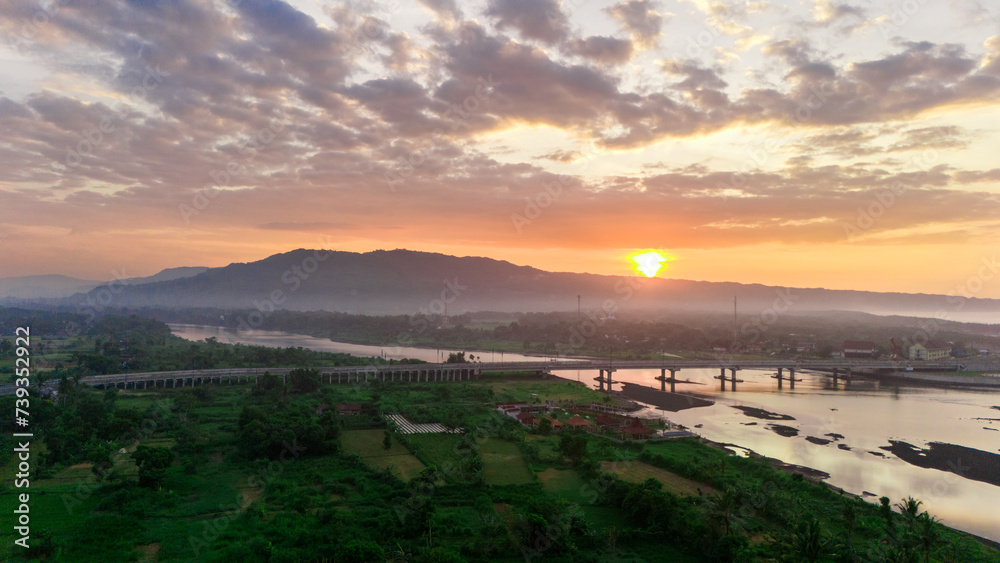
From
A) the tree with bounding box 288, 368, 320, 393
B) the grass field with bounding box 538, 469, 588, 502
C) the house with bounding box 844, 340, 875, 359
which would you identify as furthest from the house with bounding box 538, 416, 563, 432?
the house with bounding box 844, 340, 875, 359

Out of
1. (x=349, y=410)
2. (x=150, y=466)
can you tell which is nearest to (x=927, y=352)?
(x=349, y=410)

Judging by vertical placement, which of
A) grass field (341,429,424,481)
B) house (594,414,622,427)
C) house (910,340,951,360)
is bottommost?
grass field (341,429,424,481)

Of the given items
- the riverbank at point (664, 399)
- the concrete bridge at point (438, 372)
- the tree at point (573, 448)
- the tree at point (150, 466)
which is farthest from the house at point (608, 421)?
the tree at point (150, 466)

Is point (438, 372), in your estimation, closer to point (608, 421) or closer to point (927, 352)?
point (608, 421)

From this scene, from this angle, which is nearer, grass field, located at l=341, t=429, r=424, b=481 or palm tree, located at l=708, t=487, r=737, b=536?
palm tree, located at l=708, t=487, r=737, b=536

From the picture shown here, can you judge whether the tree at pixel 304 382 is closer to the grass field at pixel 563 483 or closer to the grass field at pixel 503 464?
the grass field at pixel 503 464

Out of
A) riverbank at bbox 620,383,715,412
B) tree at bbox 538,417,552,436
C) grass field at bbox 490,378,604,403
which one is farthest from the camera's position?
riverbank at bbox 620,383,715,412

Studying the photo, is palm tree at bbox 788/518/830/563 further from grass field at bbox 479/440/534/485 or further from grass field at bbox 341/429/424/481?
grass field at bbox 341/429/424/481
